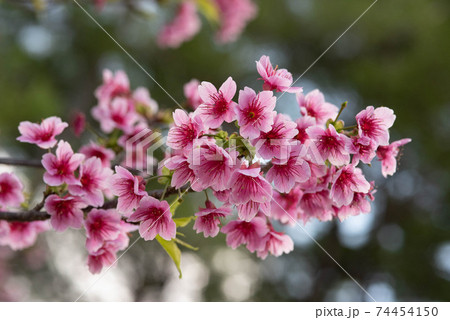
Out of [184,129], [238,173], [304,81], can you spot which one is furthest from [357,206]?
[304,81]

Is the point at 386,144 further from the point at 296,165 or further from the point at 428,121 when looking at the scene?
the point at 428,121

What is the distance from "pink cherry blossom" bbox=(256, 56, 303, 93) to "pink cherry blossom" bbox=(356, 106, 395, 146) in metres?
0.14

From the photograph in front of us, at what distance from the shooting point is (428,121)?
4.17 meters

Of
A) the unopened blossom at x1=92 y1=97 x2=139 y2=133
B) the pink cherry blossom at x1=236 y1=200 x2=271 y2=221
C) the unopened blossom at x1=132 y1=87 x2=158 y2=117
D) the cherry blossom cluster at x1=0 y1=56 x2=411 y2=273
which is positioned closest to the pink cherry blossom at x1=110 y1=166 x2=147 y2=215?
the cherry blossom cluster at x1=0 y1=56 x2=411 y2=273

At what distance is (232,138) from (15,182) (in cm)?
65

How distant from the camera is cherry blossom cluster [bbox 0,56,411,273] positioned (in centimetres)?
79

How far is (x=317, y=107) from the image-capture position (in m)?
1.00

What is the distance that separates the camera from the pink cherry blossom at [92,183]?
951mm

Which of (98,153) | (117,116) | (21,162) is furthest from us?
(117,116)

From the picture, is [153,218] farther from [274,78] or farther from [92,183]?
[274,78]

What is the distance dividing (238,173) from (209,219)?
0.17m

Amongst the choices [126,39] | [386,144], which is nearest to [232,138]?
[386,144]

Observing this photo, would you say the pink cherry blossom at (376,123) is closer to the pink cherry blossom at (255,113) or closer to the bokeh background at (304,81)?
the pink cherry blossom at (255,113)

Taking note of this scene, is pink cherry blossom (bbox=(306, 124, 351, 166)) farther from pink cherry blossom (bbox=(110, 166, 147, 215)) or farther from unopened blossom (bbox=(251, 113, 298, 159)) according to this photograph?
pink cherry blossom (bbox=(110, 166, 147, 215))
